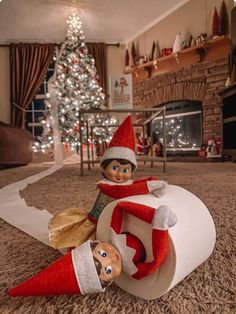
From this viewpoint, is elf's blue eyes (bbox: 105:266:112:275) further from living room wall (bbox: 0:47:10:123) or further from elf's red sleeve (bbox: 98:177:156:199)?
living room wall (bbox: 0:47:10:123)

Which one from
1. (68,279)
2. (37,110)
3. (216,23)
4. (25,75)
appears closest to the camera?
(68,279)

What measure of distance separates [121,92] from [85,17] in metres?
2.25

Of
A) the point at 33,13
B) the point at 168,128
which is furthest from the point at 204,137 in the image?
the point at 33,13

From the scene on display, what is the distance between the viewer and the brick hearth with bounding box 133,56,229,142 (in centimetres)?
396

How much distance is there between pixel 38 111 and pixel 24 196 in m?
4.62

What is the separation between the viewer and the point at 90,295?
1.57ft

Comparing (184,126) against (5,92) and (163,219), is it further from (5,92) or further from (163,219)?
(163,219)

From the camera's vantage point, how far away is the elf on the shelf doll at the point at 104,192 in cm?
63

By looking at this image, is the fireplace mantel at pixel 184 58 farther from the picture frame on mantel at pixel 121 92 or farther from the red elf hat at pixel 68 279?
the red elf hat at pixel 68 279

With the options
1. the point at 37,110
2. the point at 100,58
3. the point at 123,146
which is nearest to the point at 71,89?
the point at 100,58

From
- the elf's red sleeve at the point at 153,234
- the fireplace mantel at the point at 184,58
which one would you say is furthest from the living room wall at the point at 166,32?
the elf's red sleeve at the point at 153,234

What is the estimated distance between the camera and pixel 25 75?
5574 millimetres

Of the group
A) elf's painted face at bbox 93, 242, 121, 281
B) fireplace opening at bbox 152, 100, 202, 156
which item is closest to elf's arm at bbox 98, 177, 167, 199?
elf's painted face at bbox 93, 242, 121, 281

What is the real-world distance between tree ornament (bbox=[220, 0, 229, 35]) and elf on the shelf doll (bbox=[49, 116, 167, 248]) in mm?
3638
